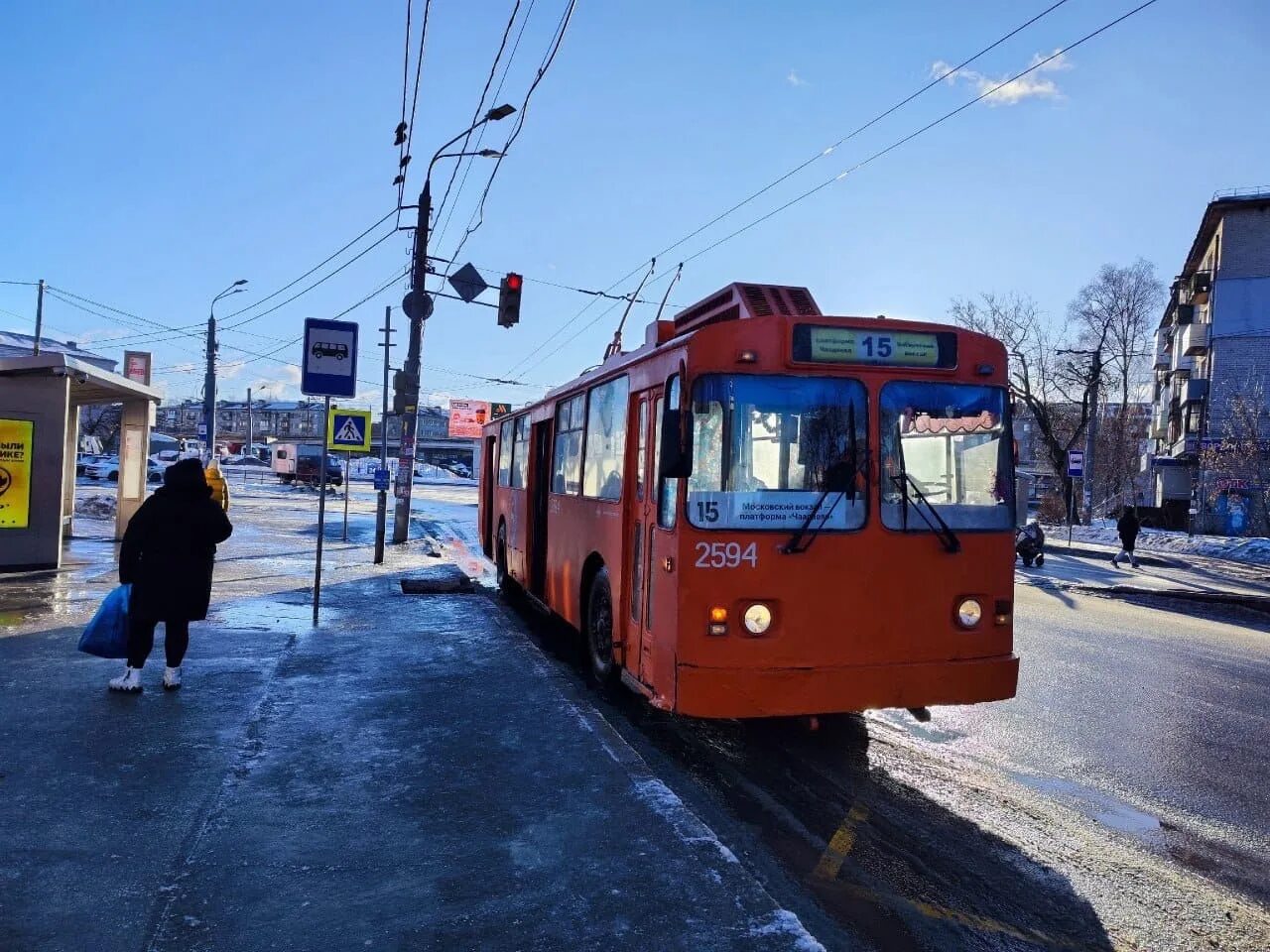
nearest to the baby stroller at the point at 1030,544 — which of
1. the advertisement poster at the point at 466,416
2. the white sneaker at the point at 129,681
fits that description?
the white sneaker at the point at 129,681

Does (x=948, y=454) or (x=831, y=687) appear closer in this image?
(x=831, y=687)

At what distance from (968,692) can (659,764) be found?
6.50 ft

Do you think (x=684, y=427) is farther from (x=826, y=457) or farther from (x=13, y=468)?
(x=13, y=468)

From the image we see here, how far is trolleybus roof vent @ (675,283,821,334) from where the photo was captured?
6.57m

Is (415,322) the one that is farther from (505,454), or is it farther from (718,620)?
(718,620)

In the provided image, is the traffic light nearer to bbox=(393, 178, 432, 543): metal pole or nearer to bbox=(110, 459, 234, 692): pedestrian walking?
bbox=(393, 178, 432, 543): metal pole

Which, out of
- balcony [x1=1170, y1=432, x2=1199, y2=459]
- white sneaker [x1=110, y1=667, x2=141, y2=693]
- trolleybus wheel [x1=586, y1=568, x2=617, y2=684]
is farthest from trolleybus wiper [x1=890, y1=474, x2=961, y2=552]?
balcony [x1=1170, y1=432, x2=1199, y2=459]

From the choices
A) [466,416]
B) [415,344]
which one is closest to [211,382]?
[415,344]

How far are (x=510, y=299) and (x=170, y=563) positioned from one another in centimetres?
1215

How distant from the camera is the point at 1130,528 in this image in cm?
2606

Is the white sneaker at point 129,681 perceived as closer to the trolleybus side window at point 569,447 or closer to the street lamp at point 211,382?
the trolleybus side window at point 569,447

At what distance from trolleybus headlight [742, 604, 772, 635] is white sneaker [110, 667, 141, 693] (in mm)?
4411

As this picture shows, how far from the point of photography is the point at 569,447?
9672 mm

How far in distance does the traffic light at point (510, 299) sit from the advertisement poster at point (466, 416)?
2524 inches
